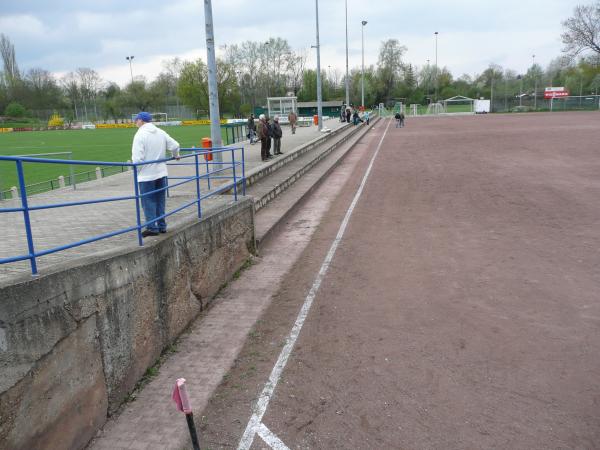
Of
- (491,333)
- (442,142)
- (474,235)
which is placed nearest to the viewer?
(491,333)

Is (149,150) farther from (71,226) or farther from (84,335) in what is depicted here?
(84,335)

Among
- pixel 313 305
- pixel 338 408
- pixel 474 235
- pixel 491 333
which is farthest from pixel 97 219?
pixel 474 235

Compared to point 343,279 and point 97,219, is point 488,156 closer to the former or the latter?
point 343,279

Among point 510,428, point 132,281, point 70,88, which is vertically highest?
point 70,88

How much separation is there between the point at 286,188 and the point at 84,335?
11.3 m

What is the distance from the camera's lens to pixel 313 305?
700 centimetres

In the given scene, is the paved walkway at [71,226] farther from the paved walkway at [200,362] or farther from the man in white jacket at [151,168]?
the paved walkway at [200,362]

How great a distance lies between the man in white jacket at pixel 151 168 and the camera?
6.13m

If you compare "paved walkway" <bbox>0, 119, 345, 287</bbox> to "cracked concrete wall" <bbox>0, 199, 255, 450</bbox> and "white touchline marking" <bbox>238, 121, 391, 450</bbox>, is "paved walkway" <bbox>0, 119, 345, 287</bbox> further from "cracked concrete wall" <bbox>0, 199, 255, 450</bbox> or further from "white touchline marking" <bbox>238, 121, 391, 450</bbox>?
"white touchline marking" <bbox>238, 121, 391, 450</bbox>

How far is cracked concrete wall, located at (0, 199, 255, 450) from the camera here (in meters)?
3.53

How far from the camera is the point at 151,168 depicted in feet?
20.5

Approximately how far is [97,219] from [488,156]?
1851 centimetres

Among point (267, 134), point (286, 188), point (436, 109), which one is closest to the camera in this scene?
point (286, 188)

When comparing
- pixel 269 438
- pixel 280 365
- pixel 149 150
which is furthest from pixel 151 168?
pixel 269 438
